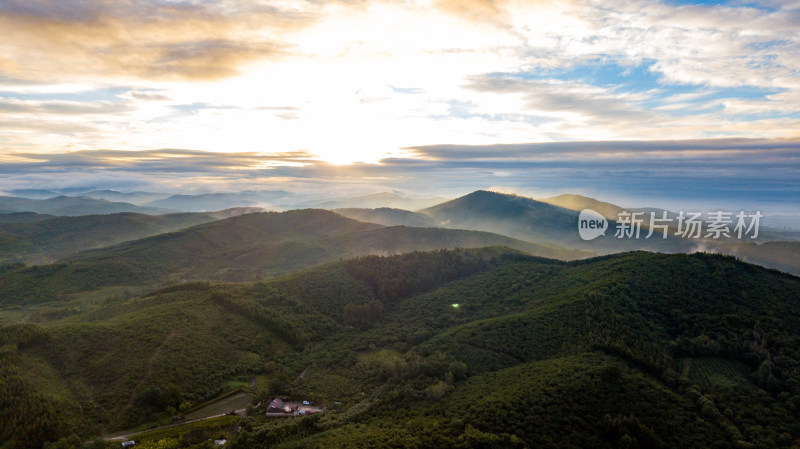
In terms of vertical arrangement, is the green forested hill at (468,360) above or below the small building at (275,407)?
Result: above

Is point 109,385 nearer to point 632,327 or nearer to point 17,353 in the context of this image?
point 17,353

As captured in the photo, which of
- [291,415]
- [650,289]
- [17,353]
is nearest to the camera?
[291,415]

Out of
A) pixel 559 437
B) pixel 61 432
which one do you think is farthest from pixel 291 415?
pixel 559 437

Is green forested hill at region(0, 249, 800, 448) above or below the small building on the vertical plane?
above

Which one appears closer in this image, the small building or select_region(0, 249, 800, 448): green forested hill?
select_region(0, 249, 800, 448): green forested hill

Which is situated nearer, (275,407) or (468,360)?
(275,407)

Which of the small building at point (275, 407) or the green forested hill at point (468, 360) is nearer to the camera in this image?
the green forested hill at point (468, 360)

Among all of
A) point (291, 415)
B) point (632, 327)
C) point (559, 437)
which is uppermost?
point (632, 327)

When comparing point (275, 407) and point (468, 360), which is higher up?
point (468, 360)
